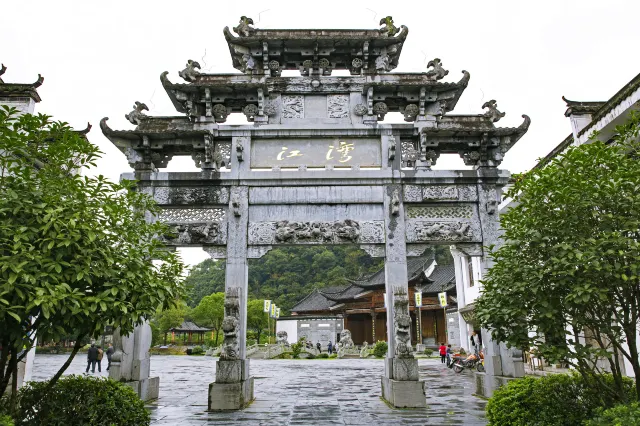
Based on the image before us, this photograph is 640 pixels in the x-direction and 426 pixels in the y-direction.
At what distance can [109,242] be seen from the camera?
Result: 5.50 m

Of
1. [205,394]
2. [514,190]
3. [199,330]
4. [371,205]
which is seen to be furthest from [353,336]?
[514,190]

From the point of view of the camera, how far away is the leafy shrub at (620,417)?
448 centimetres

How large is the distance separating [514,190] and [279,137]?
19.7 feet

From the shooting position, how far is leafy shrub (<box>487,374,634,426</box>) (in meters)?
5.63

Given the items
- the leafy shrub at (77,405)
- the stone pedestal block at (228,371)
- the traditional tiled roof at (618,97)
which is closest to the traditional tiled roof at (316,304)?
the traditional tiled roof at (618,97)

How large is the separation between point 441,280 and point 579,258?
33221 millimetres

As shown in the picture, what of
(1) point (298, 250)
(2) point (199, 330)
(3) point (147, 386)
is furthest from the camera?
(1) point (298, 250)

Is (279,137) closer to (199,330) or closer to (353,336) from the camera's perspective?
(353,336)

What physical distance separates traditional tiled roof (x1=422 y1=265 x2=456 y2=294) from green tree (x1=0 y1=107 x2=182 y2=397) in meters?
32.1

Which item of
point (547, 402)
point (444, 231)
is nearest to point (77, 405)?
point (547, 402)

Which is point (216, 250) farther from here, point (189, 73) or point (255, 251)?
point (189, 73)

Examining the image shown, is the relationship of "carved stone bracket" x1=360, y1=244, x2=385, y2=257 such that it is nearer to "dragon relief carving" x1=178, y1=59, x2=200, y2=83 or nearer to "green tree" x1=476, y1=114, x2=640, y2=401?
"green tree" x1=476, y1=114, x2=640, y2=401

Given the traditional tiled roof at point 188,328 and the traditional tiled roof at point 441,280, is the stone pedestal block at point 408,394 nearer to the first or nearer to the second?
the traditional tiled roof at point 441,280

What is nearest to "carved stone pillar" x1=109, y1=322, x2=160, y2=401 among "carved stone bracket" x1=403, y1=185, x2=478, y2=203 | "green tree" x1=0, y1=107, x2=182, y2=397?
"green tree" x1=0, y1=107, x2=182, y2=397
